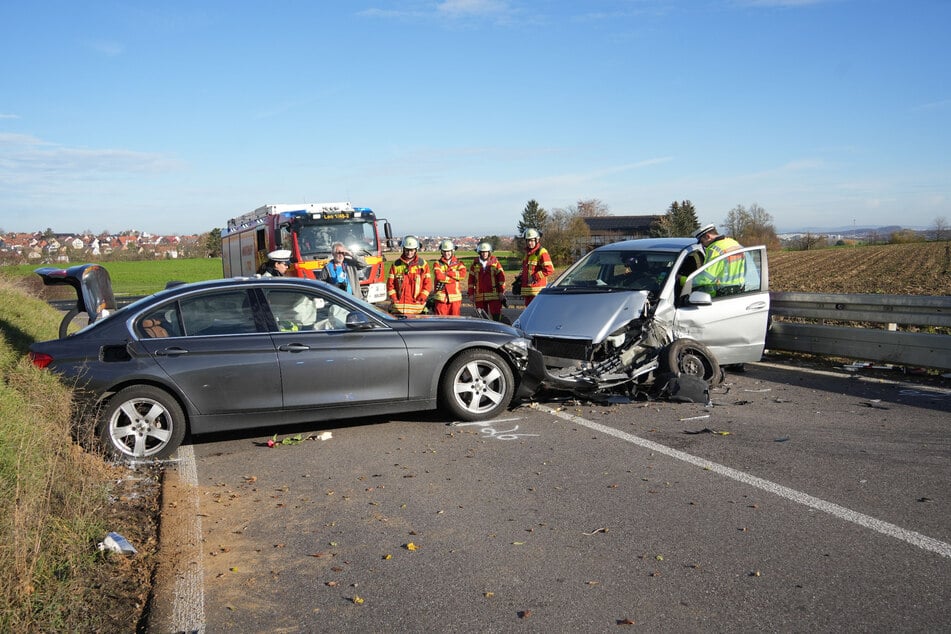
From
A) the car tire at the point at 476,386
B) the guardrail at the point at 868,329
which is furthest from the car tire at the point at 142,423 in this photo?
the guardrail at the point at 868,329

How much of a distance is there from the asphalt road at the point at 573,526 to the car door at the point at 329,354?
17.2 inches

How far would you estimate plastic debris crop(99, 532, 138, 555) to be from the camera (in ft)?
14.8

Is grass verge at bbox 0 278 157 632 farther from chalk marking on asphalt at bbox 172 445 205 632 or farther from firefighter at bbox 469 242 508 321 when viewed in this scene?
firefighter at bbox 469 242 508 321

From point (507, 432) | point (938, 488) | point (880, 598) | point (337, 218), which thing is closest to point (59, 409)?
point (507, 432)

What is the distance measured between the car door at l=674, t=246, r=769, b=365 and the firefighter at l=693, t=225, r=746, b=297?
55mm

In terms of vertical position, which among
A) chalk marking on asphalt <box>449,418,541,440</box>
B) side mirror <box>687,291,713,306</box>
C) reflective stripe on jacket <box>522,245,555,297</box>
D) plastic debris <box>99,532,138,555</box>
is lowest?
chalk marking on asphalt <box>449,418,541,440</box>

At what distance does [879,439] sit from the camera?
6.66 meters

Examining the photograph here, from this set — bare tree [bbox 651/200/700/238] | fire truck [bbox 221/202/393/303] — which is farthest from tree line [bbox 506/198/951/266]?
fire truck [bbox 221/202/393/303]

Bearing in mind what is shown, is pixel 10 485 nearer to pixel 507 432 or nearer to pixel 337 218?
pixel 507 432

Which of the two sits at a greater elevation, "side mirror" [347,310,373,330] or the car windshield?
the car windshield

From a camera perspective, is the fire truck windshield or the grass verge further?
the fire truck windshield

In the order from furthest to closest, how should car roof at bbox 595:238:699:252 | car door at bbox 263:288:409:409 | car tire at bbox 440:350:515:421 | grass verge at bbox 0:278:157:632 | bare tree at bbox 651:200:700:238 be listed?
bare tree at bbox 651:200:700:238
car roof at bbox 595:238:699:252
car tire at bbox 440:350:515:421
car door at bbox 263:288:409:409
grass verge at bbox 0:278:157:632

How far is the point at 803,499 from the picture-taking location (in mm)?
5145

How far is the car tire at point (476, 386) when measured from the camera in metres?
7.68
